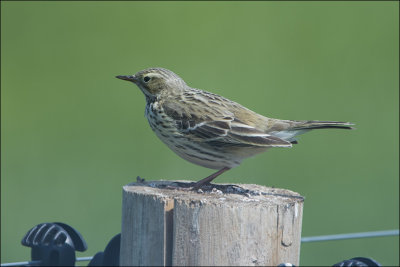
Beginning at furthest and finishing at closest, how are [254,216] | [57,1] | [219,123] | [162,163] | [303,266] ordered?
[57,1] < [162,163] < [303,266] < [219,123] < [254,216]

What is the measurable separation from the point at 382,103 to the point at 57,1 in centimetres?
639

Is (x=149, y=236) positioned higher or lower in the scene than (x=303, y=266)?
higher

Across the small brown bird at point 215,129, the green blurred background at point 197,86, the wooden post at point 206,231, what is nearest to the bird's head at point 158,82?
the small brown bird at point 215,129

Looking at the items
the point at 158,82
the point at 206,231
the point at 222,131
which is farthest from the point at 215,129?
the point at 206,231

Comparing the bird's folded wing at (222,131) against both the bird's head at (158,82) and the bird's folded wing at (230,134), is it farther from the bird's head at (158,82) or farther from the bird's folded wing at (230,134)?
the bird's head at (158,82)

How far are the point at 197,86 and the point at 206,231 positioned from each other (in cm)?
902

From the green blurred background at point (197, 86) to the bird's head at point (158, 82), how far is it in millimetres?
3227

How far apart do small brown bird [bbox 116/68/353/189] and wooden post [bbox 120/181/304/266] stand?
45.4 inches

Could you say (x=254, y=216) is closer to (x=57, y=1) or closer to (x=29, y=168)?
(x=29, y=168)

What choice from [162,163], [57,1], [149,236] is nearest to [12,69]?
[57,1]

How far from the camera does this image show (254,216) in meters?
5.05

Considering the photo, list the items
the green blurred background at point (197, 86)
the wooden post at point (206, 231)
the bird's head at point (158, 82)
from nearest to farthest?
the wooden post at point (206, 231) → the bird's head at point (158, 82) → the green blurred background at point (197, 86)

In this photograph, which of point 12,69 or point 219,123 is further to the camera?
point 12,69

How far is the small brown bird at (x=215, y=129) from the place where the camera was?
654 cm
